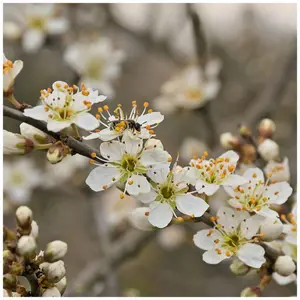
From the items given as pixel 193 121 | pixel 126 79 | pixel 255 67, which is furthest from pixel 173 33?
pixel 126 79

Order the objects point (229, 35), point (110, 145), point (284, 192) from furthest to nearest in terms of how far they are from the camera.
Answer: point (229, 35) → point (284, 192) → point (110, 145)

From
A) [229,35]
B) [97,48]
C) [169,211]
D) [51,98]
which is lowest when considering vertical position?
[169,211]

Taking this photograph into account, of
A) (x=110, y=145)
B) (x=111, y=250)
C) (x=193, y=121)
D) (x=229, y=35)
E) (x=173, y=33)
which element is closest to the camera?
(x=110, y=145)

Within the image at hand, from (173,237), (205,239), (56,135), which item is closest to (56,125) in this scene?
(56,135)

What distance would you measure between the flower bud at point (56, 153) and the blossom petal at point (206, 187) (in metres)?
0.32

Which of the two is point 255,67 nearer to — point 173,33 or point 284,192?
point 173,33

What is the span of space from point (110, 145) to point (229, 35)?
112 inches

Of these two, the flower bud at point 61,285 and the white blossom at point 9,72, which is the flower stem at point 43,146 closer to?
the white blossom at point 9,72

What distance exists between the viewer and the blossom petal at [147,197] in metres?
1.16

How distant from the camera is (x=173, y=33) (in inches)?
129

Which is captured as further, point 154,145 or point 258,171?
point 258,171

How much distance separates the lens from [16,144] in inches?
46.6

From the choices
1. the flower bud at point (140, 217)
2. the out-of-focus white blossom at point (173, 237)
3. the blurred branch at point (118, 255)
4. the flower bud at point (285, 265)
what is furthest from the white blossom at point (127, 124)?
the out-of-focus white blossom at point (173, 237)

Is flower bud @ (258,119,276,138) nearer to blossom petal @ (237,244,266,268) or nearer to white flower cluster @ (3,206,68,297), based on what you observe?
blossom petal @ (237,244,266,268)
